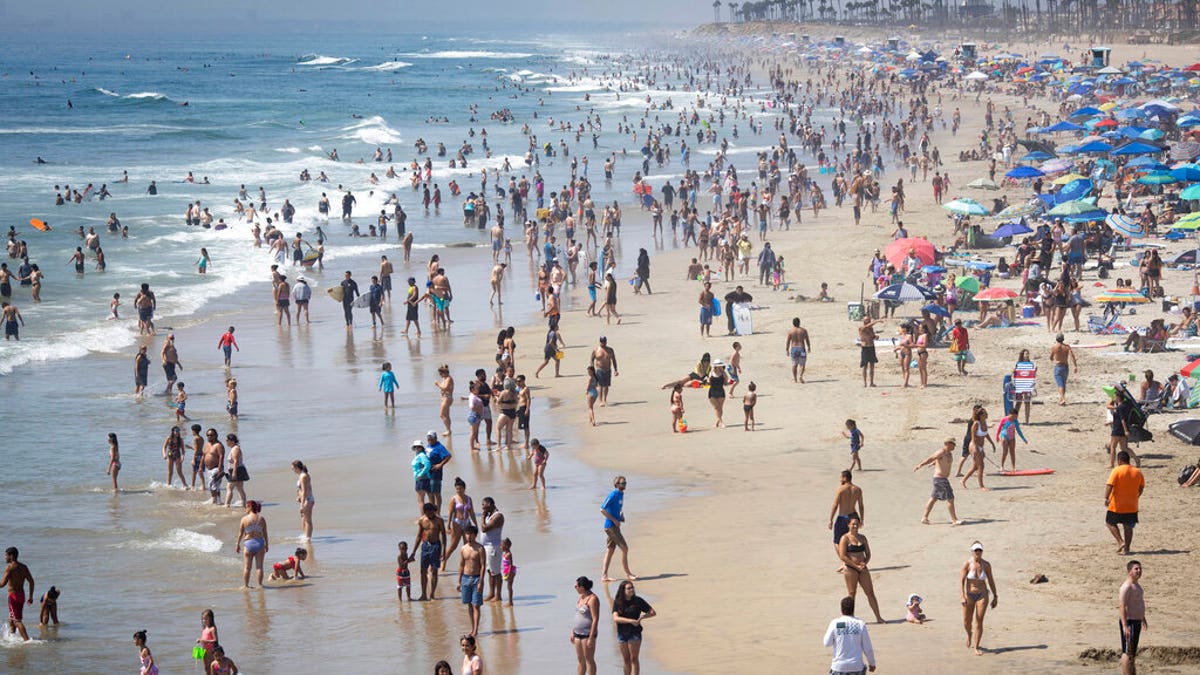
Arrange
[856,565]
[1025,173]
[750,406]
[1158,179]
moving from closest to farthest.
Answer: [856,565]
[750,406]
[1158,179]
[1025,173]

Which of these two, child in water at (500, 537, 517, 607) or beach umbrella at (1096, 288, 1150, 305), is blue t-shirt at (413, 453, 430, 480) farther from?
beach umbrella at (1096, 288, 1150, 305)

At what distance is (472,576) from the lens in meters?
12.3

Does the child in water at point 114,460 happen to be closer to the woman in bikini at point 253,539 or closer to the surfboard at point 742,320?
the woman in bikini at point 253,539

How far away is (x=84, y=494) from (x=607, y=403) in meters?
7.62

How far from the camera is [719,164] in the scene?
53.2 meters

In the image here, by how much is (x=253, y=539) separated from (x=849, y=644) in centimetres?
698

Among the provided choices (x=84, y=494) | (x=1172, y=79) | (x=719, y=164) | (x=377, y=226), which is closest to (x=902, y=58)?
(x=1172, y=79)

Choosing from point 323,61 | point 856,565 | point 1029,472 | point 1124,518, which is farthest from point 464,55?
point 856,565

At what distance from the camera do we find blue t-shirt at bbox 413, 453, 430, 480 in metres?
16.0

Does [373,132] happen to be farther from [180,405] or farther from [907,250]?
[180,405]

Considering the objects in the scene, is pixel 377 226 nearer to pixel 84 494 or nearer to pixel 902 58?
pixel 84 494

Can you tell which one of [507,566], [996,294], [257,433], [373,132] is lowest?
[257,433]

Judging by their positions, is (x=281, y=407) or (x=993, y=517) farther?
(x=281, y=407)

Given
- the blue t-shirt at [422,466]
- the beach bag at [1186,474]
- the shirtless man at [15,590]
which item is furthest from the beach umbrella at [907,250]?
the shirtless man at [15,590]
